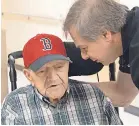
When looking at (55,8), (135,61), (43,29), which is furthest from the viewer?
(43,29)

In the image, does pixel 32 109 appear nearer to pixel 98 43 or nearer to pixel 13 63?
pixel 13 63

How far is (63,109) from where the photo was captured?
127 centimetres

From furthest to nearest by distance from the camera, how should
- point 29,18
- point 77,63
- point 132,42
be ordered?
point 29,18 → point 77,63 → point 132,42

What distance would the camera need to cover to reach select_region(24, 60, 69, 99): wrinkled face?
3.97 feet

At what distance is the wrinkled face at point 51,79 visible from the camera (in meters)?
1.21

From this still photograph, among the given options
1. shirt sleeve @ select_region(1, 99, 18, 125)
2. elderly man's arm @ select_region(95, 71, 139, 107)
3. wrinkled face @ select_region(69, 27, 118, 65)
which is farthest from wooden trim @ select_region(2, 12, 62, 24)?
shirt sleeve @ select_region(1, 99, 18, 125)

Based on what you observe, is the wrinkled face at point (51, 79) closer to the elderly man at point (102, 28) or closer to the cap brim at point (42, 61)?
the cap brim at point (42, 61)

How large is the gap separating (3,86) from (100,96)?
103 cm

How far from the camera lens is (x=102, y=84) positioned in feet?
4.93

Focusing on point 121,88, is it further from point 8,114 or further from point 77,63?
point 8,114

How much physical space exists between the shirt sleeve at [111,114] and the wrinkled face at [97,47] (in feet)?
0.64

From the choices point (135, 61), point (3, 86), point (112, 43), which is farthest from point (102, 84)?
point (3, 86)

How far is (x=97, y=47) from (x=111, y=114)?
0.97 feet

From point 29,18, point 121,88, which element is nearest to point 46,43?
point 121,88
